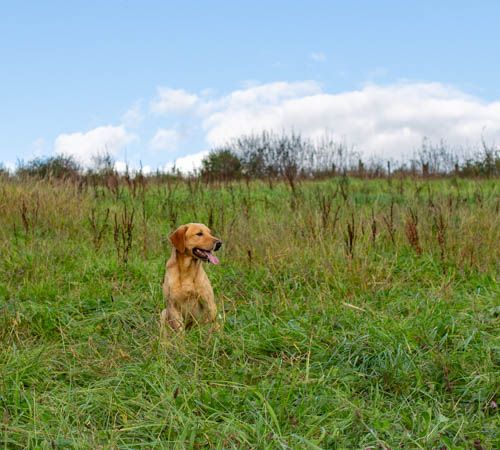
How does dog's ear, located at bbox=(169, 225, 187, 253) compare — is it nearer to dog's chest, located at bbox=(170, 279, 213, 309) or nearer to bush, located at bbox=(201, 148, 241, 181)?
dog's chest, located at bbox=(170, 279, 213, 309)

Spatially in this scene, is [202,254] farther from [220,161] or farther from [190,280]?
[220,161]

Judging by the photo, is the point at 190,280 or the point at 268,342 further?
the point at 190,280

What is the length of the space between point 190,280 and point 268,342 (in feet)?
3.25

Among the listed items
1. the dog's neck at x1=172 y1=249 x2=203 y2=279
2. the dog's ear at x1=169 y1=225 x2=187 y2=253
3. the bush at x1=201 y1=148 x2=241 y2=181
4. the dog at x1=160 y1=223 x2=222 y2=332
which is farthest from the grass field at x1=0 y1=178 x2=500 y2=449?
the bush at x1=201 y1=148 x2=241 y2=181

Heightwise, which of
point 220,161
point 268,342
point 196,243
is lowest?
point 268,342

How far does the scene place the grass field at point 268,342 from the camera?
9.51 ft

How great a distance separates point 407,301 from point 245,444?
2.83 m

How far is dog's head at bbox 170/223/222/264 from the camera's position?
4.70 metres

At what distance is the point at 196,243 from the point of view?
15.4 ft

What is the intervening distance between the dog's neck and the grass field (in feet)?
1.44

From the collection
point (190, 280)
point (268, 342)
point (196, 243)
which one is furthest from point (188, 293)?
point (268, 342)

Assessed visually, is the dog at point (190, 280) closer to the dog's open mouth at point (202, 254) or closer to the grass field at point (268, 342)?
the dog's open mouth at point (202, 254)

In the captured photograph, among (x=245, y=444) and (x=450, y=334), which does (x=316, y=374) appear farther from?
(x=450, y=334)

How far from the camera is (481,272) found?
618 centimetres
